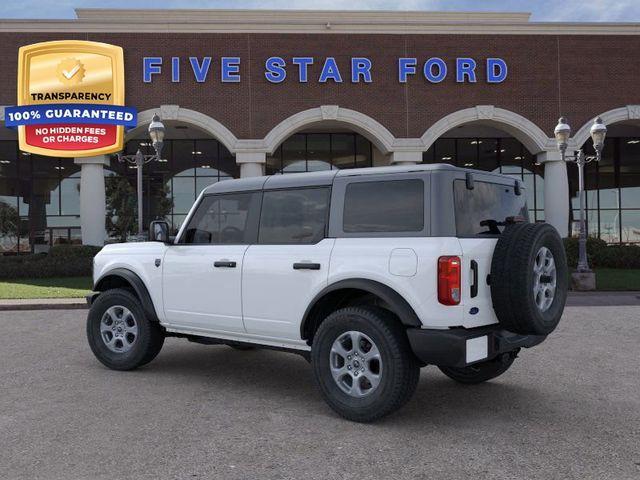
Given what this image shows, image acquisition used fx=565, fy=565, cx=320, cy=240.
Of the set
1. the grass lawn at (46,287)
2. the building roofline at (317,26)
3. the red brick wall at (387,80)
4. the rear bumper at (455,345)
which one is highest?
the building roofline at (317,26)

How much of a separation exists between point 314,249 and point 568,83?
22.2 meters

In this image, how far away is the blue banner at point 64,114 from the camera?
71.8 feet

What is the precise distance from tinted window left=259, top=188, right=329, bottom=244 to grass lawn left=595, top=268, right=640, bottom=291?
43.9 feet

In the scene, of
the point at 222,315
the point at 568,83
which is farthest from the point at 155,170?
the point at 222,315

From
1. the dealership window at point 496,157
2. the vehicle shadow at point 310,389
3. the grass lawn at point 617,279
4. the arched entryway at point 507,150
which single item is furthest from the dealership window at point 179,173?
the vehicle shadow at point 310,389

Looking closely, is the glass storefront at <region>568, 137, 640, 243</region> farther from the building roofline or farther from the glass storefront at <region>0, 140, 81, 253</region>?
the glass storefront at <region>0, 140, 81, 253</region>

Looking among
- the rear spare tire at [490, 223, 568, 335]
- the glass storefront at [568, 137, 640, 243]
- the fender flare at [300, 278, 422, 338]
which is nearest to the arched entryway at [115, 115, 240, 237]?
the glass storefront at [568, 137, 640, 243]

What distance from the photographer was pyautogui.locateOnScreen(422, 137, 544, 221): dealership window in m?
31.1

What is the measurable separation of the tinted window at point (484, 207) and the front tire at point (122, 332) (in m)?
3.72

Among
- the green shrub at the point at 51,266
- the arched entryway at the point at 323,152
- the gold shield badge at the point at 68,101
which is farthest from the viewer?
the arched entryway at the point at 323,152

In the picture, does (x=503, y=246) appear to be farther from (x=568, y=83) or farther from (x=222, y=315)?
(x=568, y=83)

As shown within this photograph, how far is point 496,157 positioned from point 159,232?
93.3 feet

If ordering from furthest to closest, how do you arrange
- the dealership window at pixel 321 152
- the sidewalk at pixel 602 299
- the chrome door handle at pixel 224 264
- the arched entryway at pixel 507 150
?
1. the dealership window at pixel 321 152
2. the arched entryway at pixel 507 150
3. the sidewalk at pixel 602 299
4. the chrome door handle at pixel 224 264

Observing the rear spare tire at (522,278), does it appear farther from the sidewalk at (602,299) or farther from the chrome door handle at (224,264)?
the sidewalk at (602,299)
